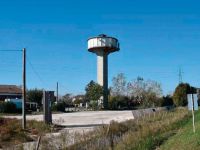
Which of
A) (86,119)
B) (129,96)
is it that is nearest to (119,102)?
(129,96)

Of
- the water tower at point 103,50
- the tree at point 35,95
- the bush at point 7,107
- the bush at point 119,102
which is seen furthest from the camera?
the tree at point 35,95

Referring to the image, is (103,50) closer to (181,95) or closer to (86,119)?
(181,95)

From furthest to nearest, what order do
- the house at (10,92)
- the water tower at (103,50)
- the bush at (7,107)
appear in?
the house at (10,92) < the water tower at (103,50) < the bush at (7,107)

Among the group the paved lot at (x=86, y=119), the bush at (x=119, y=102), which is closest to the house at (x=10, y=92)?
the bush at (x=119, y=102)

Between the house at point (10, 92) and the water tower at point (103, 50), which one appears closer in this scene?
the water tower at point (103, 50)

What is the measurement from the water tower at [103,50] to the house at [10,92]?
77.1 ft

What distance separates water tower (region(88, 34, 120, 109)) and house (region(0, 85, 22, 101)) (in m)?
23.5

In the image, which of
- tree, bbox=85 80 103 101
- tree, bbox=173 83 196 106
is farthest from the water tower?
tree, bbox=173 83 196 106

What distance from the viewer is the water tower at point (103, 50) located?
96750 mm

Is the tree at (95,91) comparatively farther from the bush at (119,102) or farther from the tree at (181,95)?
the tree at (181,95)

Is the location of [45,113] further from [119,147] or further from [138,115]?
[119,147]

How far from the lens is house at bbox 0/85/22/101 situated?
115m

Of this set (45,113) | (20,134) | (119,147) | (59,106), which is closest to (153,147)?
(119,147)

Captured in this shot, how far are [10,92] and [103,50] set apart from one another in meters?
28.3
